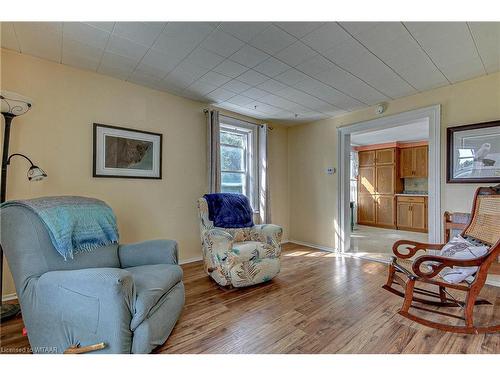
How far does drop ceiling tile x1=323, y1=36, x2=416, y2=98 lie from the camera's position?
6.66 ft

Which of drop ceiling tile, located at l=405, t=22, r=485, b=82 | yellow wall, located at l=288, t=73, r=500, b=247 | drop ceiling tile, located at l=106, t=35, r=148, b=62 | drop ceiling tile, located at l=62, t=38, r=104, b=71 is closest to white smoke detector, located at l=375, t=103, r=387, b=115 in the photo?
yellow wall, located at l=288, t=73, r=500, b=247

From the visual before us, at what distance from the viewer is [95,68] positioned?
2416 mm

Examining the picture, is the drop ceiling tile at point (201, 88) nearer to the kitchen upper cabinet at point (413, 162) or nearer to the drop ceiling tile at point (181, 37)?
the drop ceiling tile at point (181, 37)

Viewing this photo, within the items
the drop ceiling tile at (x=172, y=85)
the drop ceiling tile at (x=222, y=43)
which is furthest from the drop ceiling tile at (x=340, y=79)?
the drop ceiling tile at (x=172, y=85)

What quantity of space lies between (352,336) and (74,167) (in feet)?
9.80

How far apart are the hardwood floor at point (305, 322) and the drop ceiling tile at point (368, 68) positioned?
2.29m

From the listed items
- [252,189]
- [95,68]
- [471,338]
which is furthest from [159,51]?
[471,338]

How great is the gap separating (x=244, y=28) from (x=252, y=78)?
83 centimetres

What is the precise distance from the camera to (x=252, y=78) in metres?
2.56

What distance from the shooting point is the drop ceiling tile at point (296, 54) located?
198 centimetres

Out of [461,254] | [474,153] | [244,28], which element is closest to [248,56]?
[244,28]

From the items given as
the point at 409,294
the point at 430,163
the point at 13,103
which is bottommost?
the point at 409,294

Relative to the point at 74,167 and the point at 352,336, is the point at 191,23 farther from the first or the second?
the point at 352,336

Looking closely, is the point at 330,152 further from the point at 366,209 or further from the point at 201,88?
the point at 366,209
